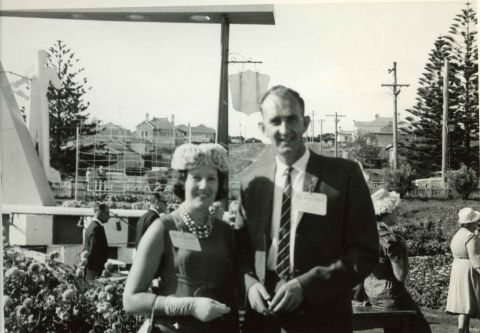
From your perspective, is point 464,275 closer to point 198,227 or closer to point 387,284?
point 387,284

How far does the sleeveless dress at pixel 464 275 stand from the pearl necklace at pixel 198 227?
4.70 feet

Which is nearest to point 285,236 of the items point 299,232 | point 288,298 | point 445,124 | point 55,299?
point 299,232

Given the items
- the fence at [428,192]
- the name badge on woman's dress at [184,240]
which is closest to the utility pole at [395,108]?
the fence at [428,192]

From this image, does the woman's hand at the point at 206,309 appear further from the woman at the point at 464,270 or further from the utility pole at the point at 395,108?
the woman at the point at 464,270

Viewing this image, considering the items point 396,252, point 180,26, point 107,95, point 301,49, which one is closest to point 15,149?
point 107,95

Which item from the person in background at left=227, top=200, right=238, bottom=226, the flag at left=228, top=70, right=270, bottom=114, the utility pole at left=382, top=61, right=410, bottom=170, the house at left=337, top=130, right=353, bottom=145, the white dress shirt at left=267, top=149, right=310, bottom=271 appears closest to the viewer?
the white dress shirt at left=267, top=149, right=310, bottom=271

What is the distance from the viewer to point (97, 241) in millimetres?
2768

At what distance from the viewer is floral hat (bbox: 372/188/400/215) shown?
2.67 m

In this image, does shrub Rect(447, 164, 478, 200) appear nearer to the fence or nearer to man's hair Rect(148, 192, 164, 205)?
the fence

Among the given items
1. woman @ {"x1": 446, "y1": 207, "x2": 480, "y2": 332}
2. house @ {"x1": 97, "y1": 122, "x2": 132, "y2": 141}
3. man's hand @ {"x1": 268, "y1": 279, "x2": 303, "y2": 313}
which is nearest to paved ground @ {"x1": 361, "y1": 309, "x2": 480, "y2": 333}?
woman @ {"x1": 446, "y1": 207, "x2": 480, "y2": 332}

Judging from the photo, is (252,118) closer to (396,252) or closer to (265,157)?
(265,157)

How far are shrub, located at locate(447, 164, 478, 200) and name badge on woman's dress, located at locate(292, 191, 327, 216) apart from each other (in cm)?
111

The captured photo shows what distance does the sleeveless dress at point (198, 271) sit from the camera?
1936mm

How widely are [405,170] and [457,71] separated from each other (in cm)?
56
